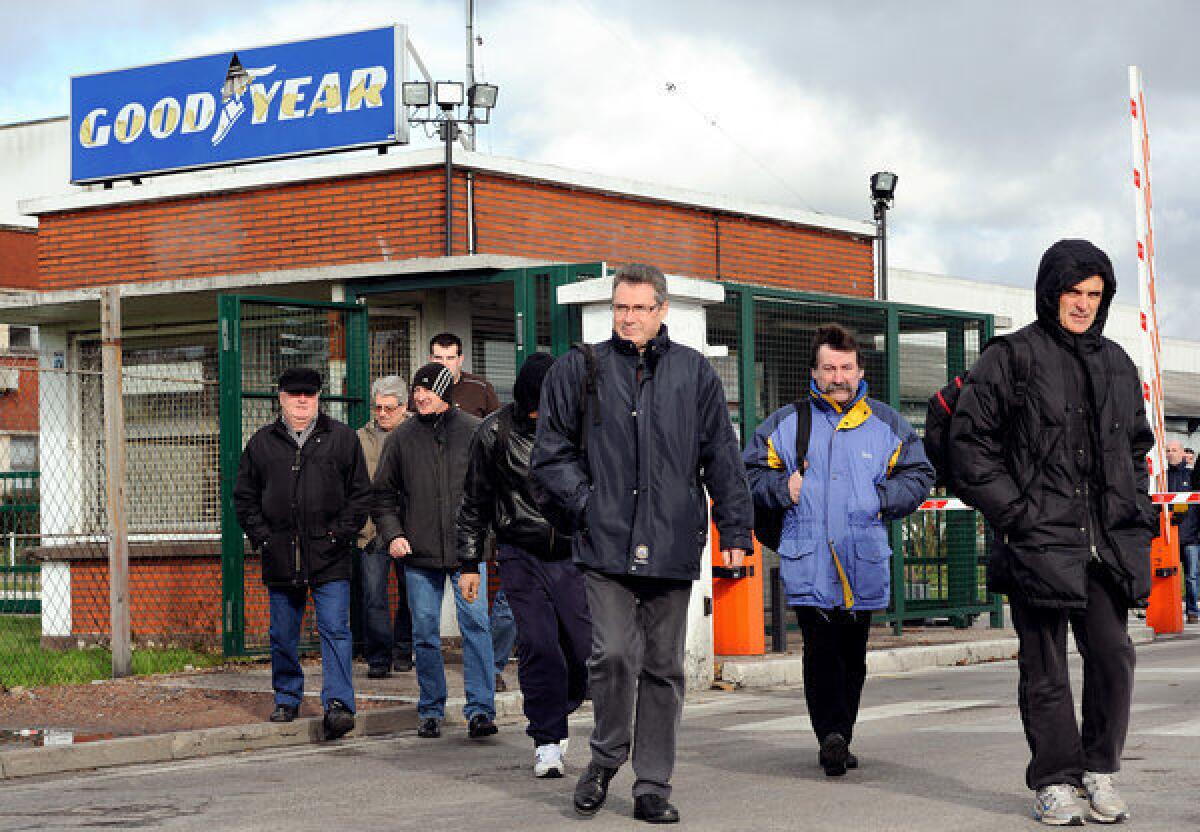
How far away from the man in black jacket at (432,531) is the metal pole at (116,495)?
308 centimetres

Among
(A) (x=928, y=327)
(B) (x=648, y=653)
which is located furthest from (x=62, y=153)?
(B) (x=648, y=653)

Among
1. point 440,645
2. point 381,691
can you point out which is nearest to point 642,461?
point 440,645

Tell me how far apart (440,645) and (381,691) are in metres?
1.72

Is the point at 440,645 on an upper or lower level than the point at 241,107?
lower

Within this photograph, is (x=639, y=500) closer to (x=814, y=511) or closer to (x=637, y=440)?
(x=637, y=440)

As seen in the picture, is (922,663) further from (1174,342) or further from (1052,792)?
(1174,342)

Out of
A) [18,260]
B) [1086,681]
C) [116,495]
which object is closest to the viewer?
[1086,681]

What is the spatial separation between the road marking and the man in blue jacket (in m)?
1.79

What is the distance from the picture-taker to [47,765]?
8.17 m

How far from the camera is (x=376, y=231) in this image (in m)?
14.4

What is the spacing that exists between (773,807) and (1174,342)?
159 feet

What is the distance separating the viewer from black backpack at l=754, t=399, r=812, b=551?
7.24 metres

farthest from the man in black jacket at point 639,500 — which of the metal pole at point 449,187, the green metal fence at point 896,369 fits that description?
the metal pole at point 449,187

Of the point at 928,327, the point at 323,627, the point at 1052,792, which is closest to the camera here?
the point at 1052,792
